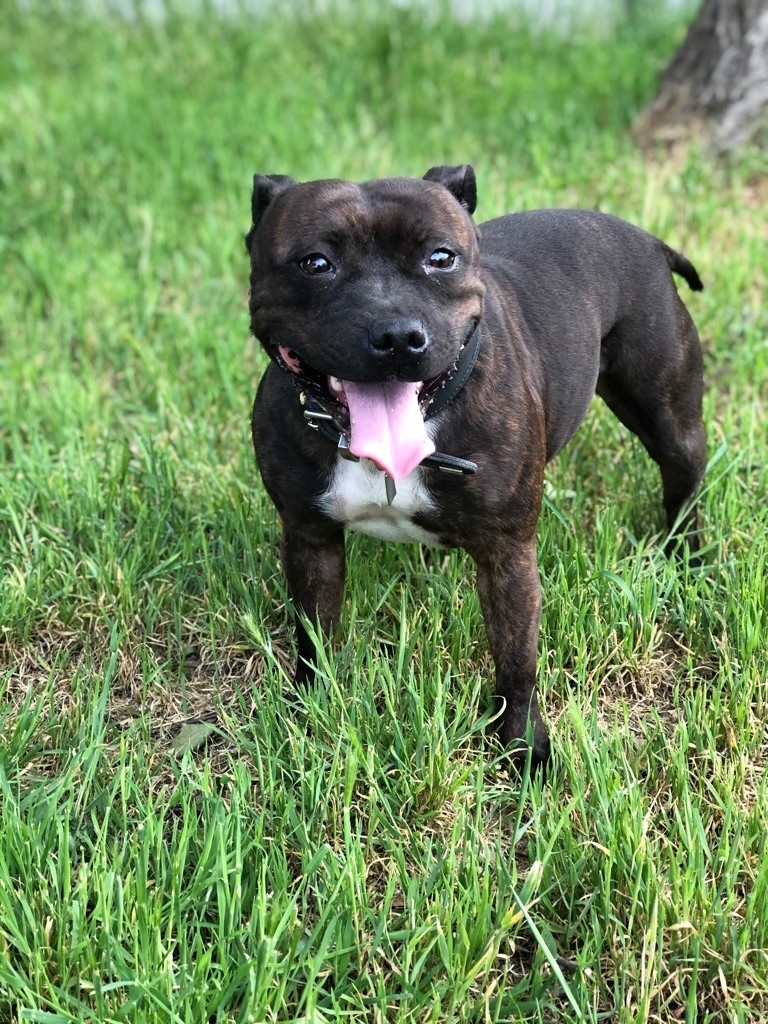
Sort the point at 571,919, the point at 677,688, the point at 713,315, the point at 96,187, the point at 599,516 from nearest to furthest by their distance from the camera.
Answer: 1. the point at 571,919
2. the point at 677,688
3. the point at 599,516
4. the point at 713,315
5. the point at 96,187

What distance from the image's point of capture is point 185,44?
25.5 feet

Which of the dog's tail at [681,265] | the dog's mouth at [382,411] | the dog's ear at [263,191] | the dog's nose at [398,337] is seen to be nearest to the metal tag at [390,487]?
the dog's mouth at [382,411]

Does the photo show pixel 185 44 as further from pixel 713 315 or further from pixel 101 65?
pixel 713 315

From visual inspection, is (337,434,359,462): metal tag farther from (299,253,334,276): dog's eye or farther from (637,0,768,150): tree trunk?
(637,0,768,150): tree trunk

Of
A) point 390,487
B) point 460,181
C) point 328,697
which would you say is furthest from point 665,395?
point 328,697

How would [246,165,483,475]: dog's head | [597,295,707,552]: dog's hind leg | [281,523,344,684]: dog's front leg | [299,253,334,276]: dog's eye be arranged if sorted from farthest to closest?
1. [597,295,707,552]: dog's hind leg
2. [281,523,344,684]: dog's front leg
3. [299,253,334,276]: dog's eye
4. [246,165,483,475]: dog's head

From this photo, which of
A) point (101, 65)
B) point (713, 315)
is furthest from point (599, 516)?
point (101, 65)

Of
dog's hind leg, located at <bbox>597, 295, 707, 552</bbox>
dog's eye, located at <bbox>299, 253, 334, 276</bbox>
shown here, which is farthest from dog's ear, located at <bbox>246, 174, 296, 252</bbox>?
dog's hind leg, located at <bbox>597, 295, 707, 552</bbox>

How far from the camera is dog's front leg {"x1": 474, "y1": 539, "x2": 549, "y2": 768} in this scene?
2953 millimetres

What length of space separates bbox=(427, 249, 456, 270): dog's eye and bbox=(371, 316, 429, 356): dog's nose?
27 cm

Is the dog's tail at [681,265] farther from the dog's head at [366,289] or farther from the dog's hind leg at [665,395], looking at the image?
the dog's head at [366,289]

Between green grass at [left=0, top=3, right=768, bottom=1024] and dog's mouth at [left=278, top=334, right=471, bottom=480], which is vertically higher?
dog's mouth at [left=278, top=334, right=471, bottom=480]

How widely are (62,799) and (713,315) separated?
3312mm

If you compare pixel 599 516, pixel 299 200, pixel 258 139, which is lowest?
pixel 599 516
